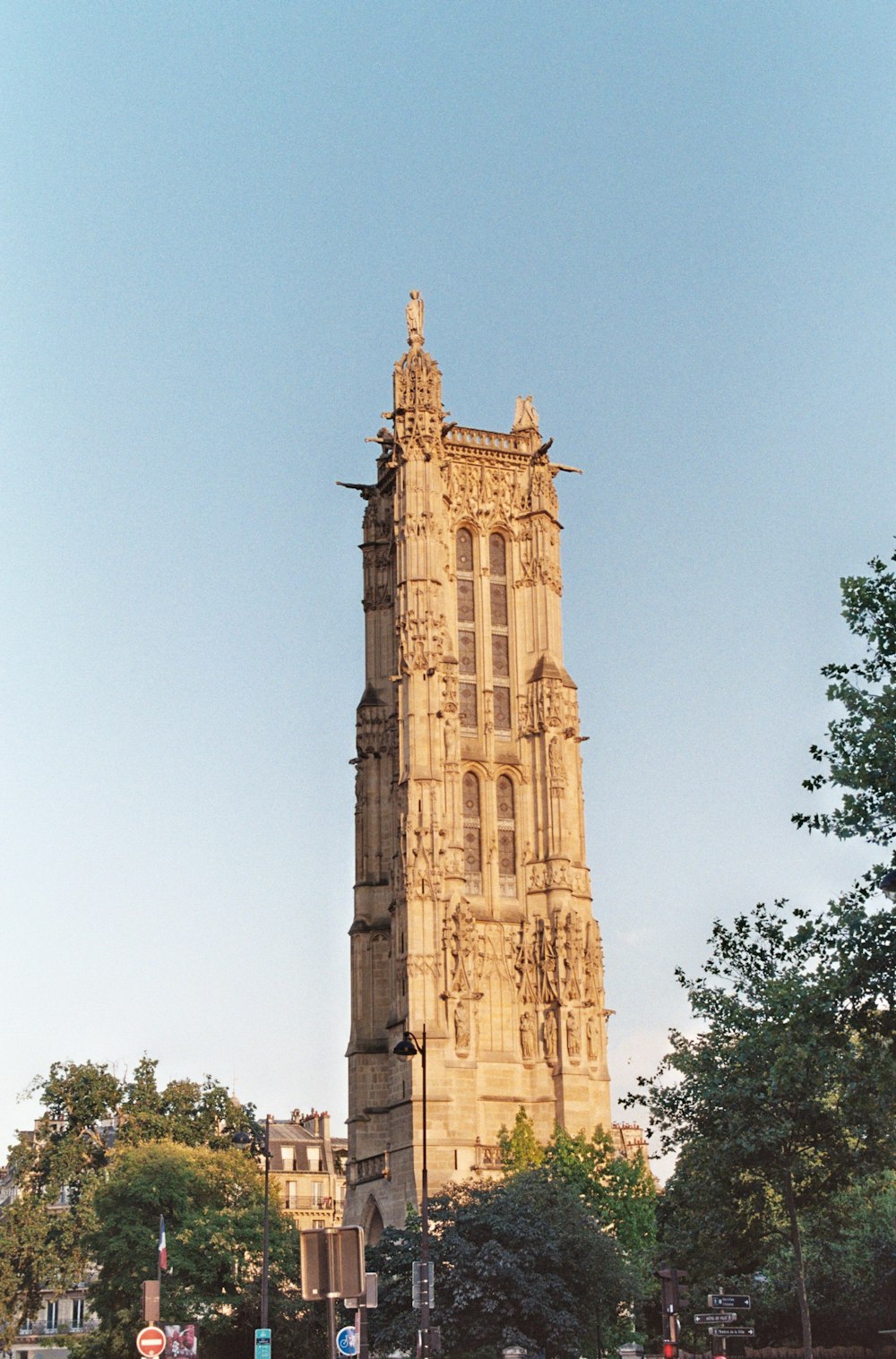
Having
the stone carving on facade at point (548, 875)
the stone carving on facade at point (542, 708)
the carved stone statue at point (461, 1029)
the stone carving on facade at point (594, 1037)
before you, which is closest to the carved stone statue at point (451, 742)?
the stone carving on facade at point (542, 708)

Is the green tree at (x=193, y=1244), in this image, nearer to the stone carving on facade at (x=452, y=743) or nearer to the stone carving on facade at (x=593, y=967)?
the stone carving on facade at (x=593, y=967)

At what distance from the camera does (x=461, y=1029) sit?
194 feet

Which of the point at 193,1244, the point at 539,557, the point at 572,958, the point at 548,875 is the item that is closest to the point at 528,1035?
the point at 572,958

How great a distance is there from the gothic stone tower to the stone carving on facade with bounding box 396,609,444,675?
0.06 metres

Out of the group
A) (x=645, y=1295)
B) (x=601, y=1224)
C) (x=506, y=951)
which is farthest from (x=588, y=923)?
(x=645, y=1295)

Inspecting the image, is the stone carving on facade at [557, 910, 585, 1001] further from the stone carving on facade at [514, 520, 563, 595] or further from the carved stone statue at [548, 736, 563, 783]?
the stone carving on facade at [514, 520, 563, 595]

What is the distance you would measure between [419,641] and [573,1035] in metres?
14.7

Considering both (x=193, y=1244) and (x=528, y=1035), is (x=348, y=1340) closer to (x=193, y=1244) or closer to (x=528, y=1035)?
(x=193, y=1244)

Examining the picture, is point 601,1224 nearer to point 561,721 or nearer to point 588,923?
point 588,923

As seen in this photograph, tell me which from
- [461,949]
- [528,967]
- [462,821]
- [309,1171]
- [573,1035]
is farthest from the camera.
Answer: [309,1171]

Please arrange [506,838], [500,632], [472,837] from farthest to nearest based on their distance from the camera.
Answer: [500,632] < [506,838] < [472,837]

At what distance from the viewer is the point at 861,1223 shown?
44625mm

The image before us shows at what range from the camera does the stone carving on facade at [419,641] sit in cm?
6306

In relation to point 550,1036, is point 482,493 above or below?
above
